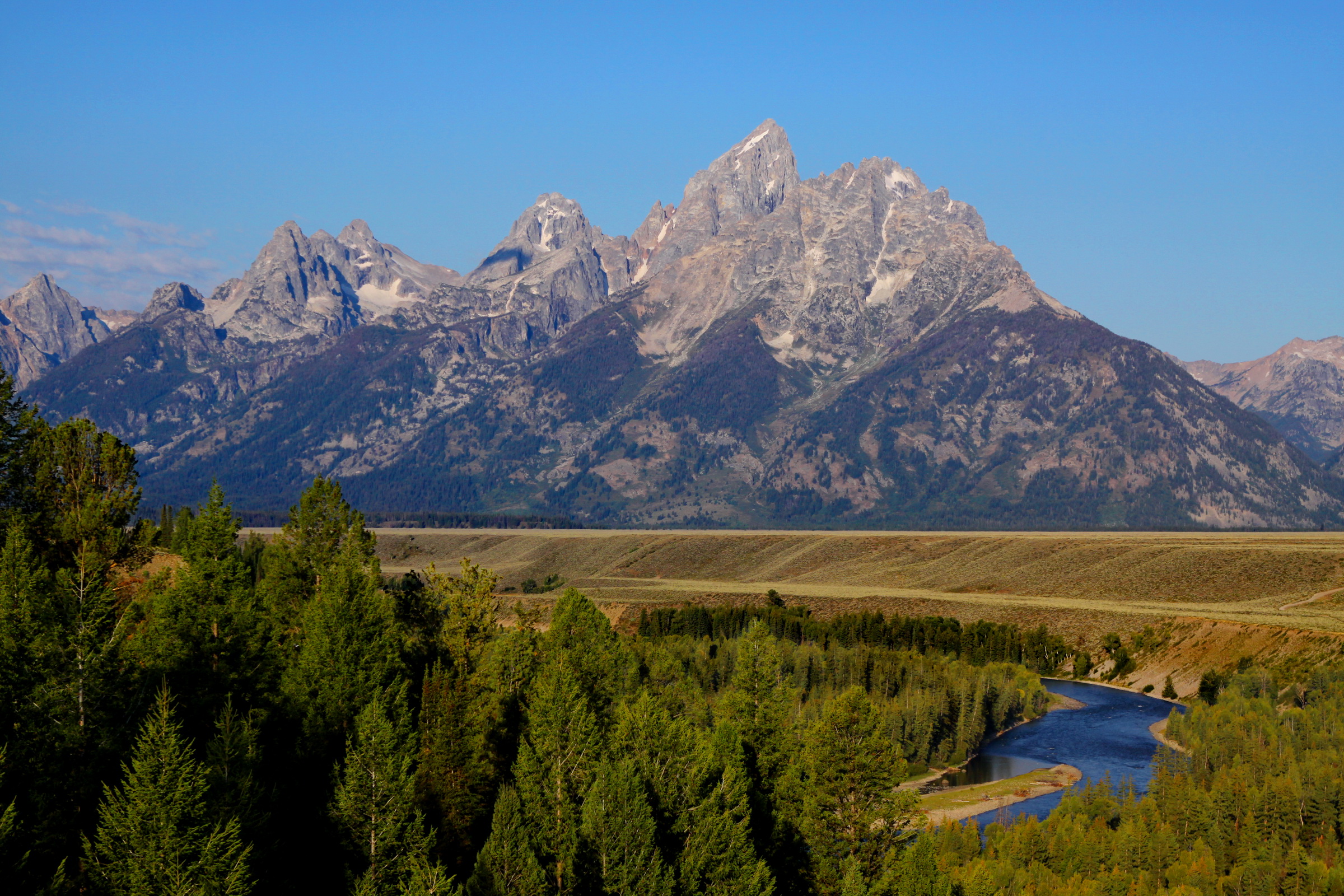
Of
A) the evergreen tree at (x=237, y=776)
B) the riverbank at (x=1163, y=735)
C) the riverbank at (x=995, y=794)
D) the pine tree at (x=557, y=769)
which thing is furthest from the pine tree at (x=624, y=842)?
the riverbank at (x=1163, y=735)

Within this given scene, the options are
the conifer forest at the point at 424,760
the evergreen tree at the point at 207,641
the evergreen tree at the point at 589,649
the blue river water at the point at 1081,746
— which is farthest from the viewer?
the blue river water at the point at 1081,746

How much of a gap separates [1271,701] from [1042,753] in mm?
24911

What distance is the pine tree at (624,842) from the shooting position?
149 ft

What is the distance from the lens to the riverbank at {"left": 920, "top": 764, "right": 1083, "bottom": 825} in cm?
9350

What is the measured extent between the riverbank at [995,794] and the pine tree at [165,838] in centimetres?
6579

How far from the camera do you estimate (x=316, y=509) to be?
278 feet

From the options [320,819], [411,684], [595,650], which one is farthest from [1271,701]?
[320,819]

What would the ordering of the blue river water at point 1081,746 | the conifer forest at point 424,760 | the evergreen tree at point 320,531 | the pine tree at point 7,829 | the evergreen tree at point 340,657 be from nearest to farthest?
the pine tree at point 7,829
the conifer forest at point 424,760
the evergreen tree at point 340,657
the evergreen tree at point 320,531
the blue river water at point 1081,746

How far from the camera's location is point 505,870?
43.6 m

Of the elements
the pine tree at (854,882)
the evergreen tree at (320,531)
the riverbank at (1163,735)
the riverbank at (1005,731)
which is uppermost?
the evergreen tree at (320,531)

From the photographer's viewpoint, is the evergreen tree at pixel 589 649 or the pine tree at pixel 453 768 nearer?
the pine tree at pixel 453 768

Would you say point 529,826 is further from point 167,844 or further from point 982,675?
point 982,675

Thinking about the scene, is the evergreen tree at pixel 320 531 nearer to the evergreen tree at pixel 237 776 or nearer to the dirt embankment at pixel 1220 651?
the evergreen tree at pixel 237 776

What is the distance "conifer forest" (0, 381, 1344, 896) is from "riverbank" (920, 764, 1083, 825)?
600 cm
